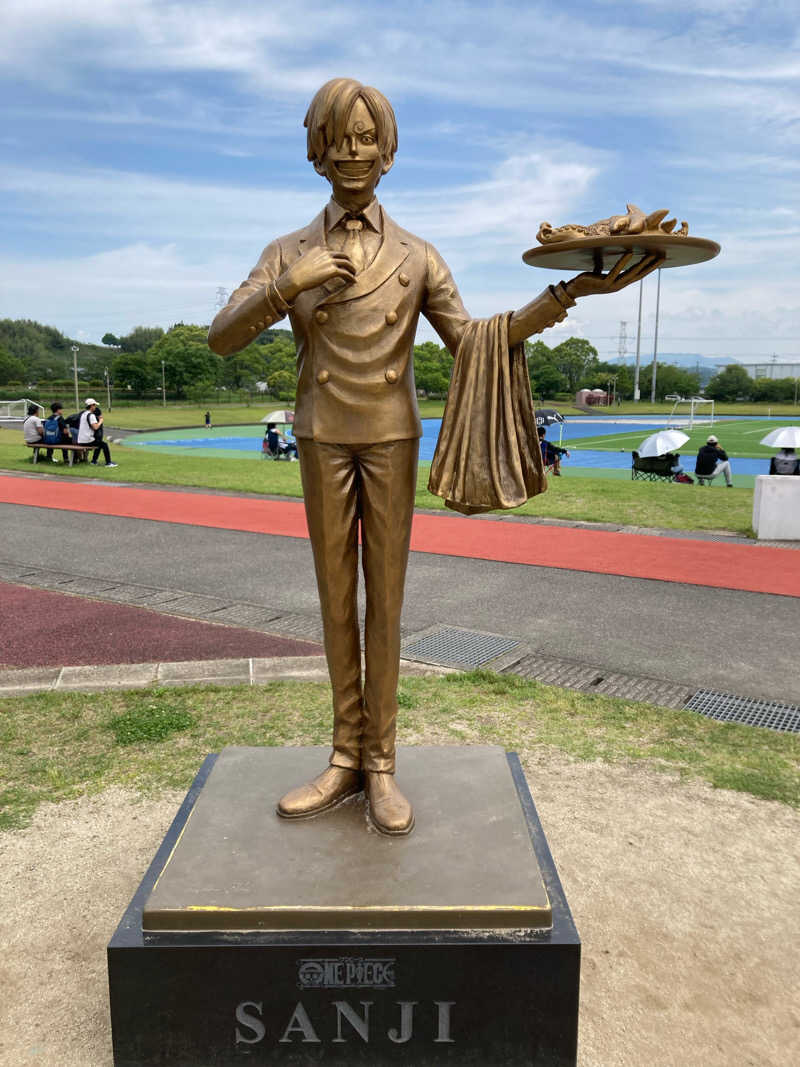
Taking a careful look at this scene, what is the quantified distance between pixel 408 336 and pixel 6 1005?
2888mm

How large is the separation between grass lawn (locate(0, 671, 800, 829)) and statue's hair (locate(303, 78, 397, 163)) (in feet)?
11.2

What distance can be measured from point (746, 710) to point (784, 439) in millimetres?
10373

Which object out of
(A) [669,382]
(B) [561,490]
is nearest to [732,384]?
(A) [669,382]

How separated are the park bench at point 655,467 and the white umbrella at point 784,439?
381 cm

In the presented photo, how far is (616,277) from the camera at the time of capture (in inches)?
126

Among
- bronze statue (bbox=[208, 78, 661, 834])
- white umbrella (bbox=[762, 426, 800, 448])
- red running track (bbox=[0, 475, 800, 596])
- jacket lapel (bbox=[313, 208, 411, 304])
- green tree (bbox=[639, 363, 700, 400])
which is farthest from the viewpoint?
green tree (bbox=[639, 363, 700, 400])

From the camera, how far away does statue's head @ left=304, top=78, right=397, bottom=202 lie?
3.25 metres

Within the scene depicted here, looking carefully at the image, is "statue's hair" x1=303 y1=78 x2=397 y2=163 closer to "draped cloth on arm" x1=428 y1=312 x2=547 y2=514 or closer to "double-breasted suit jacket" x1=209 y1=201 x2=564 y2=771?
"double-breasted suit jacket" x1=209 y1=201 x2=564 y2=771

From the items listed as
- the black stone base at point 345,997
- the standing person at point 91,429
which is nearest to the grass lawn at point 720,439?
the standing person at point 91,429

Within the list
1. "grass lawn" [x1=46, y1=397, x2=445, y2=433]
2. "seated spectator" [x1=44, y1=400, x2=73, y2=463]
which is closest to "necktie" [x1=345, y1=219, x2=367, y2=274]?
"seated spectator" [x1=44, y1=400, x2=73, y2=463]

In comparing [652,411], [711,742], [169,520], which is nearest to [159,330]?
[652,411]

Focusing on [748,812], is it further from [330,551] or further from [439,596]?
[439,596]

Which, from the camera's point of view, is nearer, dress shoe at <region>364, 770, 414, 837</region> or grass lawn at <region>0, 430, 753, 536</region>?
dress shoe at <region>364, 770, 414, 837</region>

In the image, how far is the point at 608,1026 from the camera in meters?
3.28
